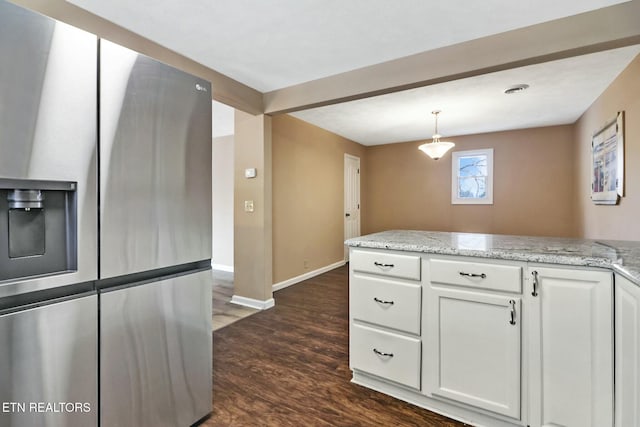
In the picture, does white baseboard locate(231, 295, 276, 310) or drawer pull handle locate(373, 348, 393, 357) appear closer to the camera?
drawer pull handle locate(373, 348, 393, 357)

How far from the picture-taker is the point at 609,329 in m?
1.31

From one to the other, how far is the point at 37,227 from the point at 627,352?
229cm

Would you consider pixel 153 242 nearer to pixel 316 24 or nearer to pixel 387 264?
pixel 387 264

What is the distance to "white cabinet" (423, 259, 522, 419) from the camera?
1532 millimetres

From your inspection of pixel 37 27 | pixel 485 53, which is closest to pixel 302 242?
pixel 485 53

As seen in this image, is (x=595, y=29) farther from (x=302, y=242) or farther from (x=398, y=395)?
(x=302, y=242)

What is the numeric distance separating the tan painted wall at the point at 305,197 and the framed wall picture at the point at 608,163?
3.56m

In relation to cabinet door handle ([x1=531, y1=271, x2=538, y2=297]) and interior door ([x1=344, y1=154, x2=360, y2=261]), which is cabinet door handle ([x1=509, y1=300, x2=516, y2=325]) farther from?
interior door ([x1=344, y1=154, x2=360, y2=261])

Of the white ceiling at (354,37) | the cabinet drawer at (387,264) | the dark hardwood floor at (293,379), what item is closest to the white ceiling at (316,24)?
the white ceiling at (354,37)

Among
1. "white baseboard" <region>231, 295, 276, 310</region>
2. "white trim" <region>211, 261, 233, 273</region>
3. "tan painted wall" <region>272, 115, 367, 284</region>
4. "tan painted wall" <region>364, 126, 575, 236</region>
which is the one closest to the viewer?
"white baseboard" <region>231, 295, 276, 310</region>

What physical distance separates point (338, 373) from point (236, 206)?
7.69ft

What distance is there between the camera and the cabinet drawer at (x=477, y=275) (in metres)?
1.53

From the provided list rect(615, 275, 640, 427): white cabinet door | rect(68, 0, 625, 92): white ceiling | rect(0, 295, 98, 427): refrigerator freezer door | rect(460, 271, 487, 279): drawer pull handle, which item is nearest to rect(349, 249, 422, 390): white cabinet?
rect(460, 271, 487, 279): drawer pull handle

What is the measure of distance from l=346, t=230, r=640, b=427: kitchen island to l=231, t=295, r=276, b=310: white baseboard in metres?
1.71
